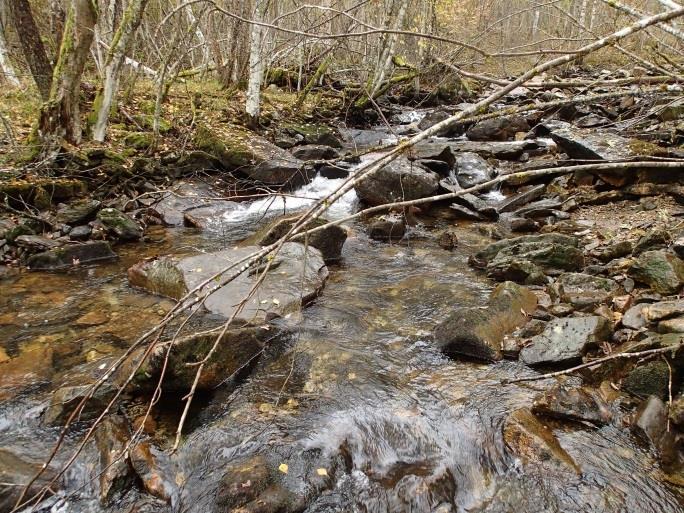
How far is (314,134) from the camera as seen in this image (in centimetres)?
1343

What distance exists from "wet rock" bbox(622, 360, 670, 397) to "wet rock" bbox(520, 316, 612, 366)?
44cm

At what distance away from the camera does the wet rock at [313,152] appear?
11.6 meters

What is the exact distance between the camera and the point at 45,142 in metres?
8.03

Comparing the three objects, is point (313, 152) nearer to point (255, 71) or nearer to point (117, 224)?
point (255, 71)

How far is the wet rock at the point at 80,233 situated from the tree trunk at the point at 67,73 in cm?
182

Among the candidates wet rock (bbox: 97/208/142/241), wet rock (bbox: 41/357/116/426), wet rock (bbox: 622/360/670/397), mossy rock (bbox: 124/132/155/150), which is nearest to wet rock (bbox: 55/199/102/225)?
wet rock (bbox: 97/208/142/241)

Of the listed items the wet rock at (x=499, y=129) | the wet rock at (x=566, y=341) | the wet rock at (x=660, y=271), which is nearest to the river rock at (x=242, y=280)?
the wet rock at (x=566, y=341)

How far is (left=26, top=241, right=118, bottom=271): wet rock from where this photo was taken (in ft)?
21.7

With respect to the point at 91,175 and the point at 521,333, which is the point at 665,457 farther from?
the point at 91,175

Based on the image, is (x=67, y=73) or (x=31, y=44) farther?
(x=31, y=44)

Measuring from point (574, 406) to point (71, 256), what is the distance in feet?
22.4

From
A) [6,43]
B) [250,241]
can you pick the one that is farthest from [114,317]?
[6,43]

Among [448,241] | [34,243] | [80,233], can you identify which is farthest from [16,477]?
[448,241]

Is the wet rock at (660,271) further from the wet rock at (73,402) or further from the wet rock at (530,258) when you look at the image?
the wet rock at (73,402)
